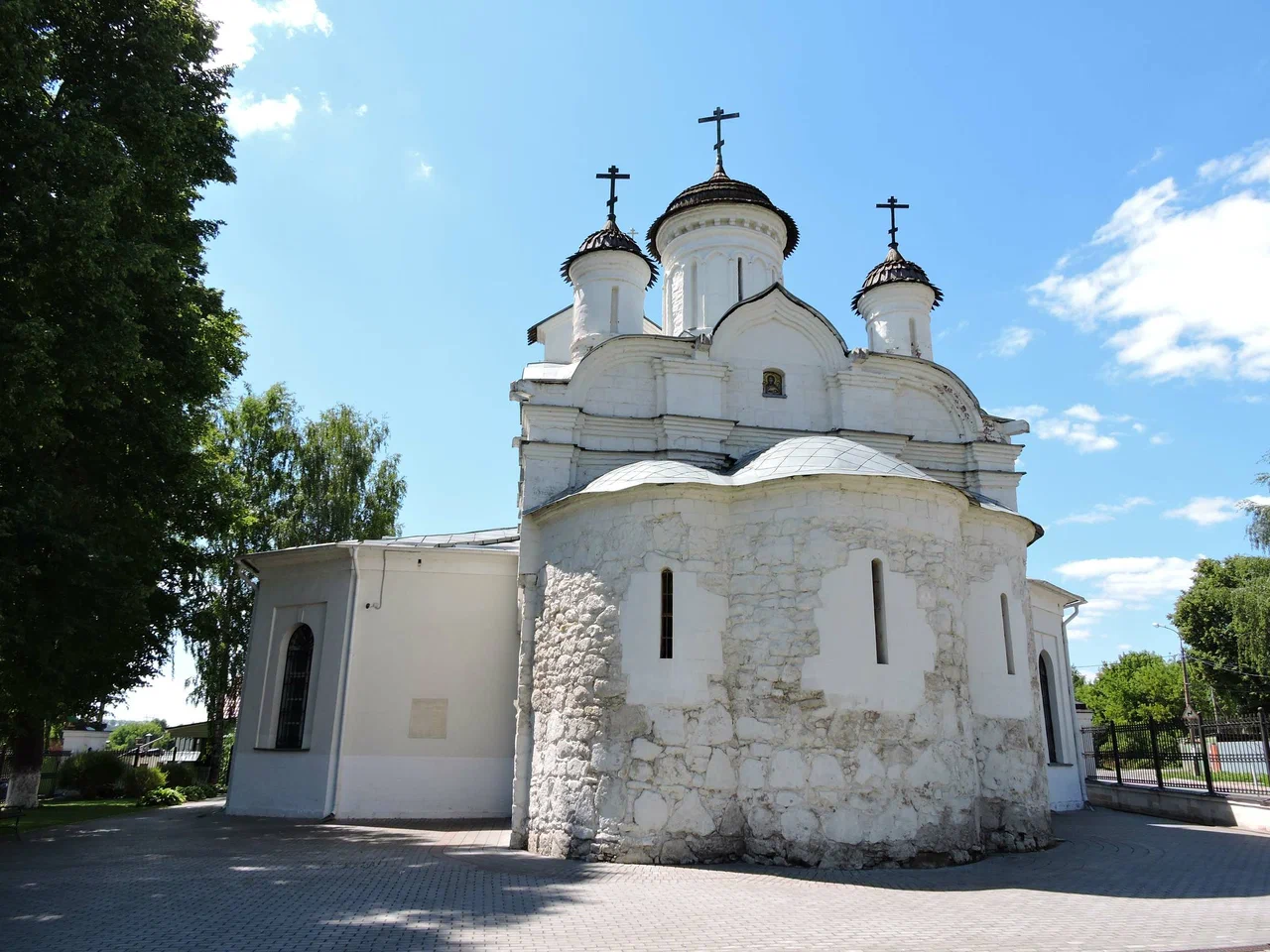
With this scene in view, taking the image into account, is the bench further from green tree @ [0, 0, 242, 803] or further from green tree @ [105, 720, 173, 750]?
green tree @ [105, 720, 173, 750]

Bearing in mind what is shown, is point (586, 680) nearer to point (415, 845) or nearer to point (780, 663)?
point (780, 663)

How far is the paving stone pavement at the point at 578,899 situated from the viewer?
20.5 ft

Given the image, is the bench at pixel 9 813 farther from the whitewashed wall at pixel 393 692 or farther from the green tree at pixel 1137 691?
the green tree at pixel 1137 691

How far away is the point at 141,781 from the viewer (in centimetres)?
1873

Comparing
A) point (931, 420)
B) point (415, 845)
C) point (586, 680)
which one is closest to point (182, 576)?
point (415, 845)

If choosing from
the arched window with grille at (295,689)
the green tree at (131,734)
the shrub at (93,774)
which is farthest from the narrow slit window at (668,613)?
the green tree at (131,734)

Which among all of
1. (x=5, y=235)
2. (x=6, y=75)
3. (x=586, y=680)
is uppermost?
(x=6, y=75)

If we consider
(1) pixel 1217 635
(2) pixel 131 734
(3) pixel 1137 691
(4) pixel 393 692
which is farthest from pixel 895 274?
(2) pixel 131 734

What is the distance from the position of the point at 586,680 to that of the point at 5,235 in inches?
309

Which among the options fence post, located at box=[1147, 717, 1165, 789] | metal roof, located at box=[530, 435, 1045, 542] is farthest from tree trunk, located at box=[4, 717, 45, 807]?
fence post, located at box=[1147, 717, 1165, 789]

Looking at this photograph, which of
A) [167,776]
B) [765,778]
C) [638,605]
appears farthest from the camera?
[167,776]

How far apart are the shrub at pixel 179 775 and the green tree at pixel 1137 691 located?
3614 centimetres

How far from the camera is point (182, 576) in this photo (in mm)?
13734

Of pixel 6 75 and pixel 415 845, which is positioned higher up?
pixel 6 75
